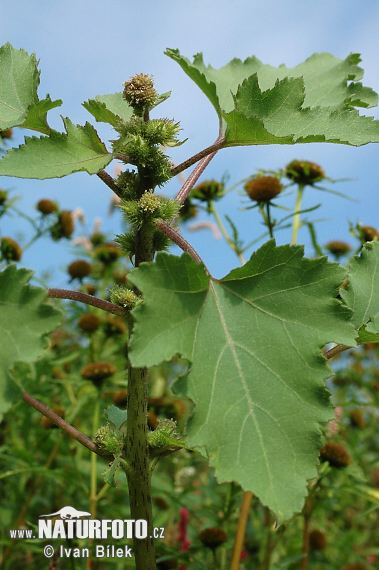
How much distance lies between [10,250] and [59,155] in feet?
5.37

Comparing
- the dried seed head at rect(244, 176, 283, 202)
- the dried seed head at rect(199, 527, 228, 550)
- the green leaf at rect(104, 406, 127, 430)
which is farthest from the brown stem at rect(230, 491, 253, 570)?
the dried seed head at rect(244, 176, 283, 202)

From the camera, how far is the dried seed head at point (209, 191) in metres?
2.08

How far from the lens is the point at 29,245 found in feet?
8.39

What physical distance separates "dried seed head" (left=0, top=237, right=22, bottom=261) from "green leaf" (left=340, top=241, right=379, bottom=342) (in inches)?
66.6

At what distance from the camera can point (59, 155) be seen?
90 cm

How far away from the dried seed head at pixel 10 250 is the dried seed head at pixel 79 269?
30cm

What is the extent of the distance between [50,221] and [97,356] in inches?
29.3

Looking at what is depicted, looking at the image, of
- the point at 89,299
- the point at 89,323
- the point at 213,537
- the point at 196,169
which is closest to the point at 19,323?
the point at 89,299

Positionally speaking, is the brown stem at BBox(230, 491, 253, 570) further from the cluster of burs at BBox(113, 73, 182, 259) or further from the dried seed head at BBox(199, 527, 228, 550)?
the cluster of burs at BBox(113, 73, 182, 259)

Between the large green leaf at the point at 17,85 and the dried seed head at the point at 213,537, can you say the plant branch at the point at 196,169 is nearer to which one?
the large green leaf at the point at 17,85

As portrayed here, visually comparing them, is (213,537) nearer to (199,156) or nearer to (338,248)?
(199,156)

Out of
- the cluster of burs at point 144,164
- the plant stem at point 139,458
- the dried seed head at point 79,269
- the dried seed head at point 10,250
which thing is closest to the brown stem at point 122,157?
the cluster of burs at point 144,164

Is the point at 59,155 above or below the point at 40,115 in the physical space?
below

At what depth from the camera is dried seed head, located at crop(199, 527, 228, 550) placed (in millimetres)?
1590
